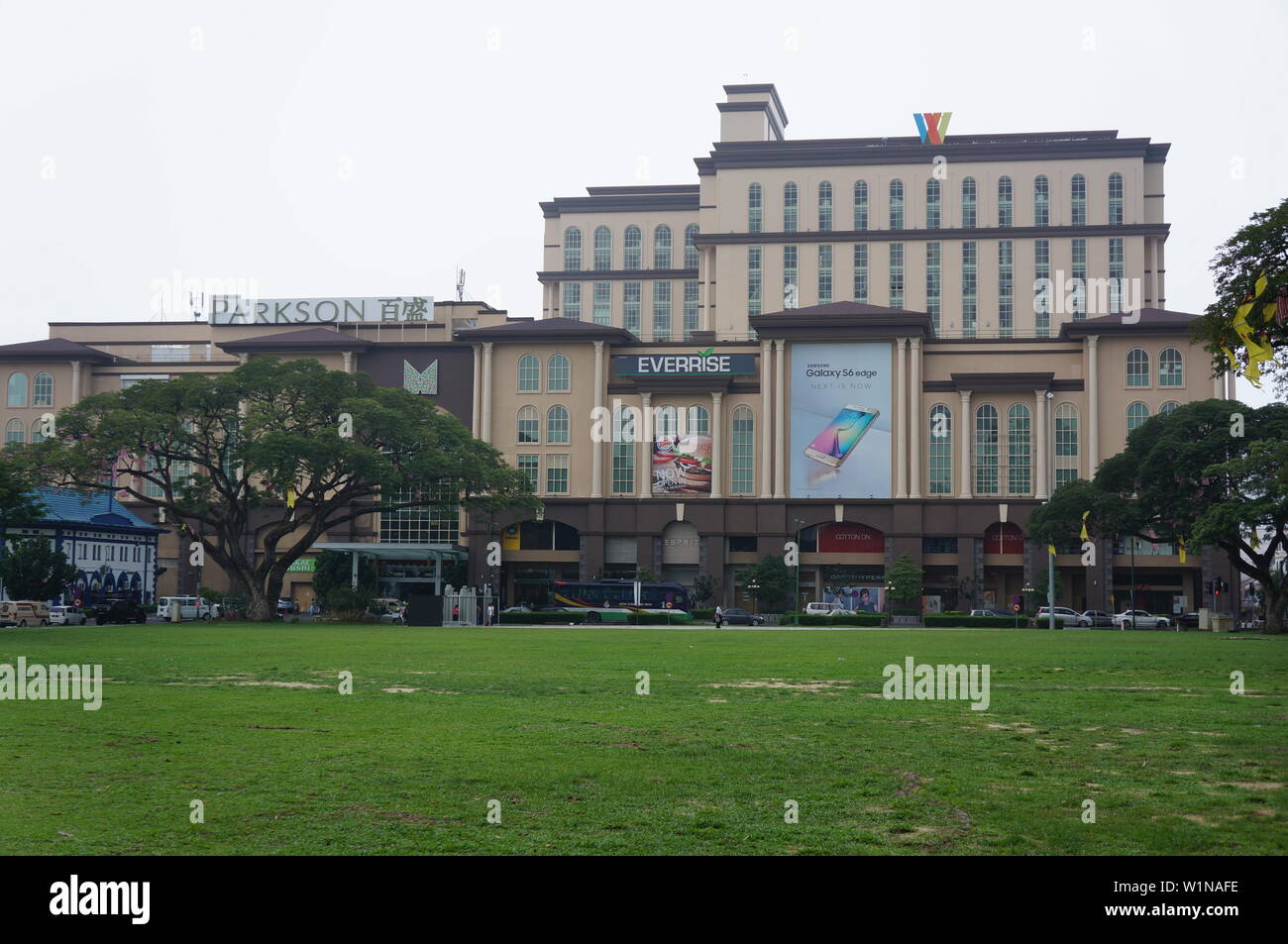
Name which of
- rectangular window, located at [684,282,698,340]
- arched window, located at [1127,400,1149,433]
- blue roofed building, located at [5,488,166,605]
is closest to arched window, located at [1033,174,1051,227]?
arched window, located at [1127,400,1149,433]

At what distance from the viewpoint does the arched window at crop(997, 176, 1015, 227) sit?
117 metres

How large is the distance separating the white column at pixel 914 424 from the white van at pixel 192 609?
50814 mm

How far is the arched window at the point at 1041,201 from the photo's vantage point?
116 metres

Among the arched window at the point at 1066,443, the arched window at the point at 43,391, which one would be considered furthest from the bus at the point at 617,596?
the arched window at the point at 43,391

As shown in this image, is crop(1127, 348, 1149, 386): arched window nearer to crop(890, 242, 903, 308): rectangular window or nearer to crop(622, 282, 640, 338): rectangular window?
crop(890, 242, 903, 308): rectangular window

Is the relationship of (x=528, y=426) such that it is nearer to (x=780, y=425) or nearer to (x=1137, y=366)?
(x=780, y=425)

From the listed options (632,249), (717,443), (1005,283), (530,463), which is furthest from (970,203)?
(530,463)

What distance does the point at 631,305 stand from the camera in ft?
458

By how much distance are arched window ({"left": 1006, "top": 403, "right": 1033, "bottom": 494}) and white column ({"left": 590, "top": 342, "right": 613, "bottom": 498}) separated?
102 feet

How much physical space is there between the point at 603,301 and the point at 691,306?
9453mm

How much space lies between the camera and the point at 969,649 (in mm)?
40938

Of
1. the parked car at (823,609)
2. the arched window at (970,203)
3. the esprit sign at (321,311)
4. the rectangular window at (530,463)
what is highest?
the arched window at (970,203)

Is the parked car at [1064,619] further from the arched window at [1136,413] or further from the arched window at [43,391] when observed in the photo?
the arched window at [43,391]
